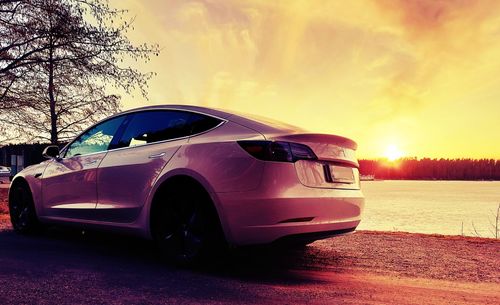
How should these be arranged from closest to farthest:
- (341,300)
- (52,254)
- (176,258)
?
(341,300) → (176,258) → (52,254)

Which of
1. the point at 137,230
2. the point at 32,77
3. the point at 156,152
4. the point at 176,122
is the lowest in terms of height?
the point at 137,230

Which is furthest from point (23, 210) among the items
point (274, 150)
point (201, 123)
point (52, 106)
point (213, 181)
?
point (52, 106)

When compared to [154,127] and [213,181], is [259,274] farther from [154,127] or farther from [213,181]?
[154,127]

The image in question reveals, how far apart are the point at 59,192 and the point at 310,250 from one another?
327 centimetres

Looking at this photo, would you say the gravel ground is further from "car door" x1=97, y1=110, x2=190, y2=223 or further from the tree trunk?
the tree trunk

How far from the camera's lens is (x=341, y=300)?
3697 mm

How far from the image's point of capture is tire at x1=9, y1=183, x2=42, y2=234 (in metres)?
6.89

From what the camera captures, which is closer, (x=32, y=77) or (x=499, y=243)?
(x=499, y=243)

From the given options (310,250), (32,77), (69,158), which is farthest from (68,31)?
(310,250)

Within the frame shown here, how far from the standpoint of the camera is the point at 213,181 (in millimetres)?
4324

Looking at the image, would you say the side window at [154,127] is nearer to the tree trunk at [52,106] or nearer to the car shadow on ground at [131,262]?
the car shadow on ground at [131,262]

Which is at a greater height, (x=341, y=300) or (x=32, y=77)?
(x=32, y=77)

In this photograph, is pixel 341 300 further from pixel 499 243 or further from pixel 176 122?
pixel 499 243

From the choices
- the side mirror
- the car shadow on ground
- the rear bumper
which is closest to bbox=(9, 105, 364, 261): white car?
the rear bumper
